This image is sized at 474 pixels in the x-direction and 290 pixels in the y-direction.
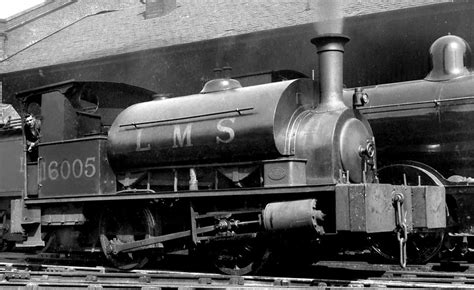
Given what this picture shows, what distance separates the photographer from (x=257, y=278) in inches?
263

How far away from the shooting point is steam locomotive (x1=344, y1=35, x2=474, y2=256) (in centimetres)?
826

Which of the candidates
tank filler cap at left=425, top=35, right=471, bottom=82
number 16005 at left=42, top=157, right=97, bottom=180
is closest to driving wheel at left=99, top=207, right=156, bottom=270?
number 16005 at left=42, top=157, right=97, bottom=180

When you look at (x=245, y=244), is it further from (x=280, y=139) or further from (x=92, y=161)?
(x=92, y=161)

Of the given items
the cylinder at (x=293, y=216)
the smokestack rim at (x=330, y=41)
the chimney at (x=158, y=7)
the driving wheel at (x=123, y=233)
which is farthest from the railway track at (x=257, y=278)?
the chimney at (x=158, y=7)

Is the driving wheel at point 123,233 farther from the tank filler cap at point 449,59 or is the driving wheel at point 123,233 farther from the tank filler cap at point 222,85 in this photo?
the tank filler cap at point 449,59

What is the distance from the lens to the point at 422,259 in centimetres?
855

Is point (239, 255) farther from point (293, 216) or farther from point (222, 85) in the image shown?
point (222, 85)

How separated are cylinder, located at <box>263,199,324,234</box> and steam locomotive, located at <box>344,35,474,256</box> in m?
2.15

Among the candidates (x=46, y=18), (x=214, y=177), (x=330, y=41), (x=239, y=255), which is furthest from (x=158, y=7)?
(x=239, y=255)

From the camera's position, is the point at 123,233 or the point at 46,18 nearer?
the point at 123,233

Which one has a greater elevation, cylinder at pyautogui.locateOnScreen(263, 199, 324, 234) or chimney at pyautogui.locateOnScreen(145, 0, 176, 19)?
chimney at pyautogui.locateOnScreen(145, 0, 176, 19)

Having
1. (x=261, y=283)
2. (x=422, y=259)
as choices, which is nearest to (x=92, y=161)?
(x=261, y=283)

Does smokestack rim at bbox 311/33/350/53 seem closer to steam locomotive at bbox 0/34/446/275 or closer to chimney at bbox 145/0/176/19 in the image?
steam locomotive at bbox 0/34/446/275

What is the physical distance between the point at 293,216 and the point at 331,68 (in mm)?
1737
